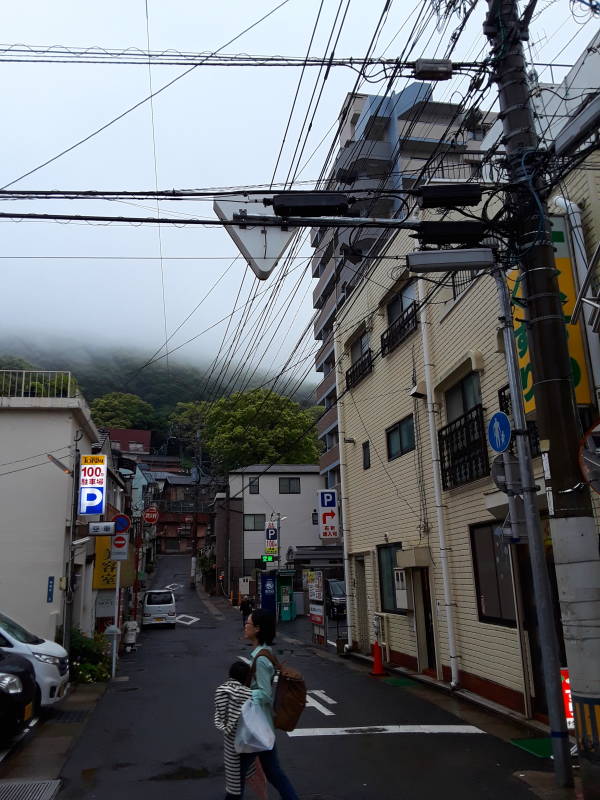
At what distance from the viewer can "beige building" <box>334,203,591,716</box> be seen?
11.1 meters

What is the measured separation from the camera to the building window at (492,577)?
11055 millimetres

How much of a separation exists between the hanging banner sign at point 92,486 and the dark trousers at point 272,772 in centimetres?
1257

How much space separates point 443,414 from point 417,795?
29.0 feet

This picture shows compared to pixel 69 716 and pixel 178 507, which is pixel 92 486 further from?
pixel 178 507

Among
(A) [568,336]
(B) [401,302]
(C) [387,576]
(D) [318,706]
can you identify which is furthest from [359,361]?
(A) [568,336]

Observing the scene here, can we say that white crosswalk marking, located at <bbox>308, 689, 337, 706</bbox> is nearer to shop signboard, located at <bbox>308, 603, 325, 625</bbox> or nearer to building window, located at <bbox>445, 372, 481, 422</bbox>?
building window, located at <bbox>445, 372, 481, 422</bbox>

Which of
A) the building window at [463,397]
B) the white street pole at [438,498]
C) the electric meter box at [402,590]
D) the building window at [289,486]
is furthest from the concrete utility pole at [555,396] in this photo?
the building window at [289,486]

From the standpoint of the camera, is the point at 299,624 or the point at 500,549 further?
the point at 299,624

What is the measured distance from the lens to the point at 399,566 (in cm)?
1515

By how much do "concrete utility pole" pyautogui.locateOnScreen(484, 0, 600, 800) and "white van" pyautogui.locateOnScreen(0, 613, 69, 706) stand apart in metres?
8.51

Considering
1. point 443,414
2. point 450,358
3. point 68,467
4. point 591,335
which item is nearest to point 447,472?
point 443,414

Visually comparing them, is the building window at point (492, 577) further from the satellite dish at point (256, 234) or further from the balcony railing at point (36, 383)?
the balcony railing at point (36, 383)

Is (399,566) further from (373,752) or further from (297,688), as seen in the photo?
(297,688)

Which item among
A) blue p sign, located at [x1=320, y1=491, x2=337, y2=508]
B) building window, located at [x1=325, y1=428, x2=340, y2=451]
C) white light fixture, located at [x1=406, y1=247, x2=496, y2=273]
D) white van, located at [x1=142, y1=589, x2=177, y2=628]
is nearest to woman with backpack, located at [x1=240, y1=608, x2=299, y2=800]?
white light fixture, located at [x1=406, y1=247, x2=496, y2=273]
